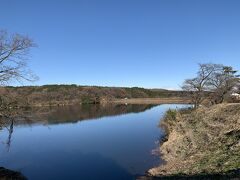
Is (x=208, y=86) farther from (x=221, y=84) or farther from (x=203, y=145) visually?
(x=203, y=145)

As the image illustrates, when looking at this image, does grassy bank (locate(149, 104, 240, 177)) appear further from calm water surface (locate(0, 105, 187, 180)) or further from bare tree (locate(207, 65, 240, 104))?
bare tree (locate(207, 65, 240, 104))

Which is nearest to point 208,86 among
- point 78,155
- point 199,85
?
point 199,85

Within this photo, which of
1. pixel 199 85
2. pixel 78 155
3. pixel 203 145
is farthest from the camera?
pixel 199 85

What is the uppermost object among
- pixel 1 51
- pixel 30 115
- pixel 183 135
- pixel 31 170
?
pixel 1 51

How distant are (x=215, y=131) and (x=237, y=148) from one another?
816 cm

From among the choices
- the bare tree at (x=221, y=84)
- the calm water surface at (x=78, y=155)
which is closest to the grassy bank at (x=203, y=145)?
the calm water surface at (x=78, y=155)

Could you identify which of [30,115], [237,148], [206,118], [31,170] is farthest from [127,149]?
[30,115]

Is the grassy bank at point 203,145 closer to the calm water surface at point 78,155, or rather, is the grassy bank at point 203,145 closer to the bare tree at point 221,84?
the calm water surface at point 78,155

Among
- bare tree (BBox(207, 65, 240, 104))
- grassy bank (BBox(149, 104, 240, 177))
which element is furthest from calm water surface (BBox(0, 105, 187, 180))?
bare tree (BBox(207, 65, 240, 104))

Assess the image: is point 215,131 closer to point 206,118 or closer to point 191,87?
point 206,118

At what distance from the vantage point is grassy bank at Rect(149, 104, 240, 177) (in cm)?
2076

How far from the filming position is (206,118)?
37188mm

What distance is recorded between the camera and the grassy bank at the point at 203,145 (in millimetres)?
20758

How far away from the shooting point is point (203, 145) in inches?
1096
